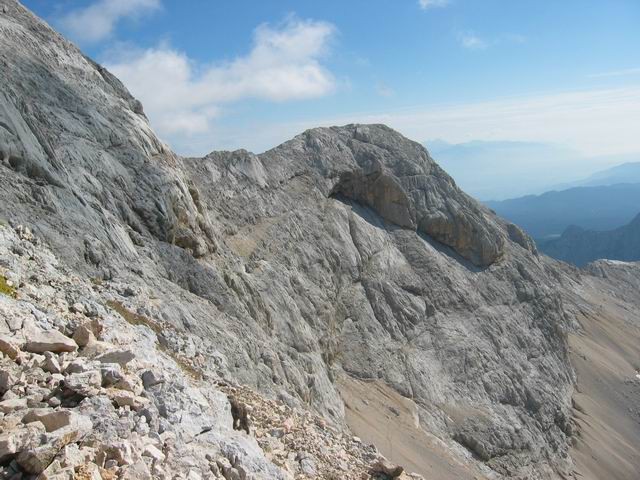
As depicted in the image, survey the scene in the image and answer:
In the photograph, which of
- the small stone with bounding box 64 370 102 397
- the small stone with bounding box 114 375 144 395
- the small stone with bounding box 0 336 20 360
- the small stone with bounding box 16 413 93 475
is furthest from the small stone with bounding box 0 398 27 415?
the small stone with bounding box 114 375 144 395

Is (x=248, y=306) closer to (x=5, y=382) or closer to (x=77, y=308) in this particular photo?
(x=77, y=308)

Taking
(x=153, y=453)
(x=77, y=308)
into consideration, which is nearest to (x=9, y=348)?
(x=153, y=453)

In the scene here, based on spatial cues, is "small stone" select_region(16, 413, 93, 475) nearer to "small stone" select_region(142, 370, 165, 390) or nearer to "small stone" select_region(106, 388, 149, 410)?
"small stone" select_region(106, 388, 149, 410)

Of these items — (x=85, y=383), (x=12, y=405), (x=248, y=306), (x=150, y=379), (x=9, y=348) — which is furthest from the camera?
(x=248, y=306)

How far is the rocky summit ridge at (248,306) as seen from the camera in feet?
36.2

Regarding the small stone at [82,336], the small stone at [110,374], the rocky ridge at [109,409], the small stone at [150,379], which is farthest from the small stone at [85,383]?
the small stone at [82,336]

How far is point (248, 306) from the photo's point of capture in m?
32.0

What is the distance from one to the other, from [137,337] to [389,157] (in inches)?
→ 2111

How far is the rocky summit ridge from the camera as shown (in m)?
11.0

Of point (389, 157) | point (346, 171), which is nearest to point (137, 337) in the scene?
point (346, 171)

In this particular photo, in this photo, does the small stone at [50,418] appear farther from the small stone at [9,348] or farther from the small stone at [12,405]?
the small stone at [9,348]

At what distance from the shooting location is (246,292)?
3253 centimetres

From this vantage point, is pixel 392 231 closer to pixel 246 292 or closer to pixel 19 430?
pixel 246 292

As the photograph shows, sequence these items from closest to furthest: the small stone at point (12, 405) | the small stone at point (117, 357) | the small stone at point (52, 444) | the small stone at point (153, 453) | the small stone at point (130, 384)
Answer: the small stone at point (52, 444) → the small stone at point (12, 405) → the small stone at point (153, 453) → the small stone at point (130, 384) → the small stone at point (117, 357)
